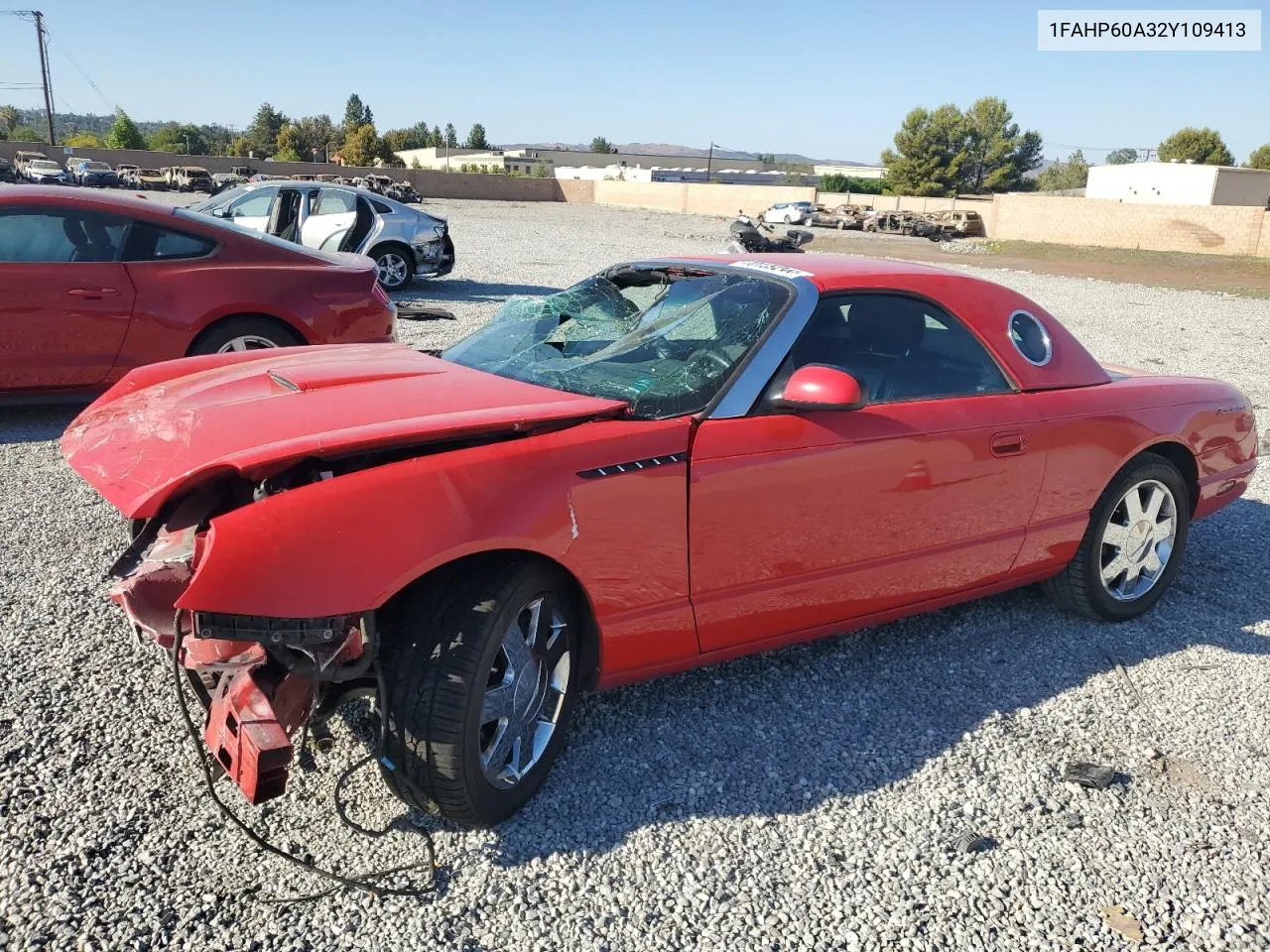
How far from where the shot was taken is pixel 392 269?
13328 mm

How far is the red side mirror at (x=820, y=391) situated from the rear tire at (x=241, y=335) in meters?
4.30

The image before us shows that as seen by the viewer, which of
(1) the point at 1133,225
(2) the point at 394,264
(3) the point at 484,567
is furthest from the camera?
(1) the point at 1133,225

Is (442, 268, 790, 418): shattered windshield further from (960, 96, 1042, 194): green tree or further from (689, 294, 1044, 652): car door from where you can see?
(960, 96, 1042, 194): green tree

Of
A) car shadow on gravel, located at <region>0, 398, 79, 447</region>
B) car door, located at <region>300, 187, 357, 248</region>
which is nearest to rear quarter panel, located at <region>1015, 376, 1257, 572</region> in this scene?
car shadow on gravel, located at <region>0, 398, 79, 447</region>

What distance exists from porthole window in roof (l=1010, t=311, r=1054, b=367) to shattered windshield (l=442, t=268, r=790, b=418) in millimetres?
1099

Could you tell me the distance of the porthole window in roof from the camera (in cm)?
386

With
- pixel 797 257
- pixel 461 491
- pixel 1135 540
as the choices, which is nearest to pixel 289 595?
pixel 461 491

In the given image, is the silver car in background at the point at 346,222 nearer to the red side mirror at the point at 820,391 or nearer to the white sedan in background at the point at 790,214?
the red side mirror at the point at 820,391

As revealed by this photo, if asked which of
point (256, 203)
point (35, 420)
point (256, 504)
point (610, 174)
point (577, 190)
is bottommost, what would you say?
point (35, 420)

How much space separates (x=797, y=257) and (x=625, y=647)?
1.81 meters

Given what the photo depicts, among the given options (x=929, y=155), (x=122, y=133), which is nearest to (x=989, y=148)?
(x=929, y=155)

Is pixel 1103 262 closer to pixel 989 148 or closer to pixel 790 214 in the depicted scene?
pixel 790 214

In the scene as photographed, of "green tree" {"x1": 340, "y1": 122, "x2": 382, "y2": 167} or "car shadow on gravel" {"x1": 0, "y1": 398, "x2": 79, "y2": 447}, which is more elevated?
"green tree" {"x1": 340, "y1": 122, "x2": 382, "y2": 167}

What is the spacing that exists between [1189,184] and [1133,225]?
1816 cm
